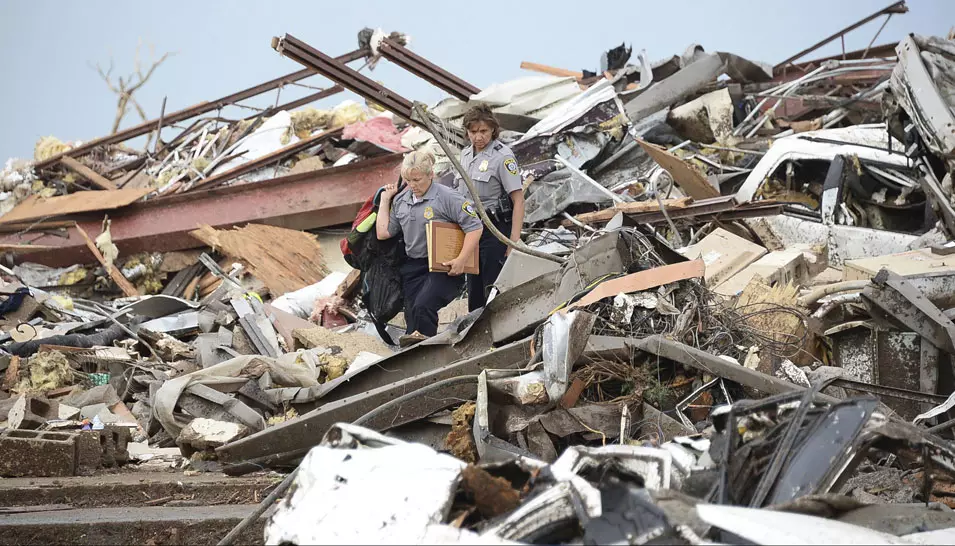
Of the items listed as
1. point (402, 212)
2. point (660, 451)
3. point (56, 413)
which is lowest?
point (56, 413)

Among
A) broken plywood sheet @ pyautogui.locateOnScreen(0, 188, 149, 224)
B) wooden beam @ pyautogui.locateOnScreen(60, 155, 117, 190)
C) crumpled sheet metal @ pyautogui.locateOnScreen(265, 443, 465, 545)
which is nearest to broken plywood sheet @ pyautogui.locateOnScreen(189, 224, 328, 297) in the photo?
broken plywood sheet @ pyautogui.locateOnScreen(0, 188, 149, 224)

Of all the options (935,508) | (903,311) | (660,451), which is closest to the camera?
(660,451)

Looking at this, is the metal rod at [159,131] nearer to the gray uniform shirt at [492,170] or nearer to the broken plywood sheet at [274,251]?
the broken plywood sheet at [274,251]

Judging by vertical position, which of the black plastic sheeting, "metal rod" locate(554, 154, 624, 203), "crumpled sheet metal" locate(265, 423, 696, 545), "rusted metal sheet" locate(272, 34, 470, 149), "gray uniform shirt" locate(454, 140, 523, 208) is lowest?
the black plastic sheeting

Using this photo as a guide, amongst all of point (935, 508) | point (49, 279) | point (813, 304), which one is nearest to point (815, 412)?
point (935, 508)

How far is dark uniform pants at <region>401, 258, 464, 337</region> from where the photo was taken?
6.83 meters

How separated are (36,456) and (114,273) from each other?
6921 mm

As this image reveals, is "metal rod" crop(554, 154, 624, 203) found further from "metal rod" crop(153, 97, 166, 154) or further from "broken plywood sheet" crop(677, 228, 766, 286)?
"metal rod" crop(153, 97, 166, 154)

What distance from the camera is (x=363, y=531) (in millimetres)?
2264

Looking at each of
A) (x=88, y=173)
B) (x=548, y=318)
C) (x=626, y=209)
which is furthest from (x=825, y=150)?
(x=88, y=173)

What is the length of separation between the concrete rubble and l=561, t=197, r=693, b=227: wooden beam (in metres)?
0.04

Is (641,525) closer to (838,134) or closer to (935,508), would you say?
Answer: (935,508)

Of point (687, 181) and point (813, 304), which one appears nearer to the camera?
point (813, 304)

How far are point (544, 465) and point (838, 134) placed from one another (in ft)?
30.8
